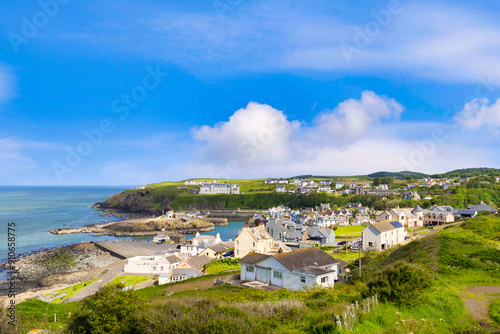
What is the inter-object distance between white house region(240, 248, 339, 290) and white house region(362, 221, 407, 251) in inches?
624

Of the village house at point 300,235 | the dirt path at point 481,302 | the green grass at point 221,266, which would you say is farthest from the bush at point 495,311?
the village house at point 300,235

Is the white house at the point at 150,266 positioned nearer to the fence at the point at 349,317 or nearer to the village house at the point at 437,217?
the fence at the point at 349,317

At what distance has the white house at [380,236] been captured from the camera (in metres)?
40.1

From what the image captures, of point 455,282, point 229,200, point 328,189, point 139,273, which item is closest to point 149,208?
point 229,200

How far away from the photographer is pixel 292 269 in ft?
75.7

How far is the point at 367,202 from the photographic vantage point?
116 m

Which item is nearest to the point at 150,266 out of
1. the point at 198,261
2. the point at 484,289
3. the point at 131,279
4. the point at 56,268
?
the point at 131,279

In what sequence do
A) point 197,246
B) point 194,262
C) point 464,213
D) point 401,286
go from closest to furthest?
1. point 401,286
2. point 194,262
3. point 197,246
4. point 464,213

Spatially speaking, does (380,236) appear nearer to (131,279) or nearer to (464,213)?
(131,279)

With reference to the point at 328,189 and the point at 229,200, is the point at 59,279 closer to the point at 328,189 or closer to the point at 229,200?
the point at 229,200

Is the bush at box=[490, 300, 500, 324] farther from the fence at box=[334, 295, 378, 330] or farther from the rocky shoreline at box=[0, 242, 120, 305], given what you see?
the rocky shoreline at box=[0, 242, 120, 305]

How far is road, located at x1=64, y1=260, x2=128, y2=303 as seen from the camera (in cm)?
3025

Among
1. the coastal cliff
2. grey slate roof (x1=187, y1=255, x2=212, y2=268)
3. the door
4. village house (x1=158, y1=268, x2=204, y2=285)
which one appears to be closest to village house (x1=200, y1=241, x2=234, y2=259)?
grey slate roof (x1=187, y1=255, x2=212, y2=268)

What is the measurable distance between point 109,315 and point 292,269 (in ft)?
50.1
